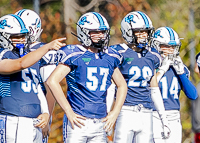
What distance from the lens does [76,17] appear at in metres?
7.70

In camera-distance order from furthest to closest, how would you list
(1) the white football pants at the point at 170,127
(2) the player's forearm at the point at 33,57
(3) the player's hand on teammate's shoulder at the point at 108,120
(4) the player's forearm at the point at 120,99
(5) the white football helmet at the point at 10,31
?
(1) the white football pants at the point at 170,127
(4) the player's forearm at the point at 120,99
(3) the player's hand on teammate's shoulder at the point at 108,120
(5) the white football helmet at the point at 10,31
(2) the player's forearm at the point at 33,57

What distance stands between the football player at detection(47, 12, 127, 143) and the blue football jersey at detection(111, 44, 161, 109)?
23.6 inches

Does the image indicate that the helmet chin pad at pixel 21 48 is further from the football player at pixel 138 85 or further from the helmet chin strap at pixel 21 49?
the football player at pixel 138 85

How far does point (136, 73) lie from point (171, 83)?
2.45 feet

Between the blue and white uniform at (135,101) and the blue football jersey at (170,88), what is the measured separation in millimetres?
492

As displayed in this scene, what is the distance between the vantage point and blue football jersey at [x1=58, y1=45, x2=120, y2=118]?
4.21 meters

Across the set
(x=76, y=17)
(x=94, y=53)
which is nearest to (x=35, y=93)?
(x=94, y=53)

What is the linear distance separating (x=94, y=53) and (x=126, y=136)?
3.41ft

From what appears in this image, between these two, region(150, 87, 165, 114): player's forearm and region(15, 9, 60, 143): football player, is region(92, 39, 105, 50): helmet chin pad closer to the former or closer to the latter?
region(15, 9, 60, 143): football player

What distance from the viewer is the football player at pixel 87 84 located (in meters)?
4.17

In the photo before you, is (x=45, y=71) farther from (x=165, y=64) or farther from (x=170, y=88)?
(x=170, y=88)

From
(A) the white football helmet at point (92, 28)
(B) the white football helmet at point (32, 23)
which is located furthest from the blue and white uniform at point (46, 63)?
(A) the white football helmet at point (92, 28)

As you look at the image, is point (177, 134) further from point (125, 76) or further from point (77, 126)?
point (77, 126)

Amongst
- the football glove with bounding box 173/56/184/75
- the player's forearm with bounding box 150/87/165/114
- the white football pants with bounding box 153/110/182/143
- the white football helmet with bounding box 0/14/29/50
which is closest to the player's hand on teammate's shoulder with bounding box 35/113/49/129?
the white football helmet with bounding box 0/14/29/50
